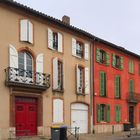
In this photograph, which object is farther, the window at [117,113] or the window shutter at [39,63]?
the window at [117,113]

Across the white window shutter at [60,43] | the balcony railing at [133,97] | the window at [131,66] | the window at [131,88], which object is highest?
the white window shutter at [60,43]

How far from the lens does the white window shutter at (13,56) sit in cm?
2622

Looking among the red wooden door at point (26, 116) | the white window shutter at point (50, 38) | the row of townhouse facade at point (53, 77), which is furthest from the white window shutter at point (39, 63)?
the red wooden door at point (26, 116)

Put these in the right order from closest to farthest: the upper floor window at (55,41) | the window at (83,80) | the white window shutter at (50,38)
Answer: the white window shutter at (50,38), the upper floor window at (55,41), the window at (83,80)

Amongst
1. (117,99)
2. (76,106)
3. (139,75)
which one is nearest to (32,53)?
(76,106)

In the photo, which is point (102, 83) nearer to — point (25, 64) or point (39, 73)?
point (39, 73)

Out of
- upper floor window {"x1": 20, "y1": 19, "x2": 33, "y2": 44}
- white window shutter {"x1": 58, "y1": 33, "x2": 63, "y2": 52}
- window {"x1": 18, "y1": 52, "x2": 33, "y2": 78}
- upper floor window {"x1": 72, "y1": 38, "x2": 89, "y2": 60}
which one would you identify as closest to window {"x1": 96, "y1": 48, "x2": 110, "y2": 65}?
upper floor window {"x1": 72, "y1": 38, "x2": 89, "y2": 60}


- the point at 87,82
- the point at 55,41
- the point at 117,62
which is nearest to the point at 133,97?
the point at 117,62

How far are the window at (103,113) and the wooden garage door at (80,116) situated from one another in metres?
1.97

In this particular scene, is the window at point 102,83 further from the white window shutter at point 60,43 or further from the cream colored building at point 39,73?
the white window shutter at point 60,43

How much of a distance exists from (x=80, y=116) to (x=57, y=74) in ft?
15.8

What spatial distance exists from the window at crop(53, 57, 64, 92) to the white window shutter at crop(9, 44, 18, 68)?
4.18 m

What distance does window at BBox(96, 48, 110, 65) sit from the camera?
36.4m

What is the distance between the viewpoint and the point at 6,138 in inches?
1003
